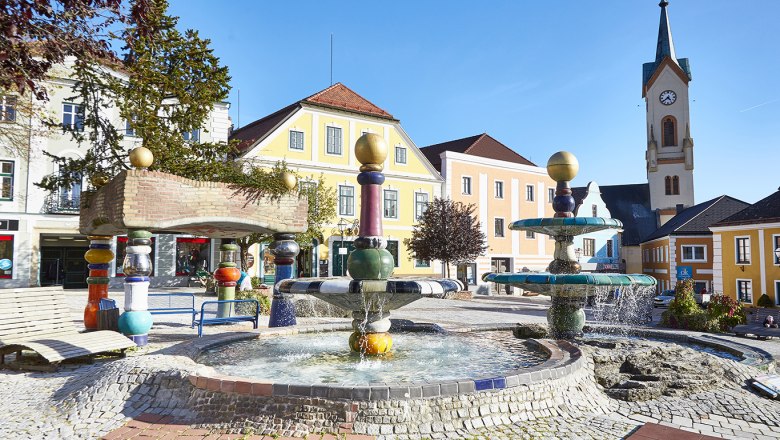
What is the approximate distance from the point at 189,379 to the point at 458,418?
2.67 metres

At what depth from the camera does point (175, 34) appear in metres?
13.6

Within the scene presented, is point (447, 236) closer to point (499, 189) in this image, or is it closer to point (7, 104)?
point (499, 189)

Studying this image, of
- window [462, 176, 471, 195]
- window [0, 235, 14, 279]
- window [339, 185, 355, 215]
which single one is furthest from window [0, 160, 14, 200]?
window [462, 176, 471, 195]

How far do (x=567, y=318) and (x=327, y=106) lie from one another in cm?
2398

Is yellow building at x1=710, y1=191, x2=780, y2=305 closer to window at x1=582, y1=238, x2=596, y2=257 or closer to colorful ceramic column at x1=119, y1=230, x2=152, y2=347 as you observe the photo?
window at x1=582, y1=238, x2=596, y2=257

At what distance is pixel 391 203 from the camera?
109 ft

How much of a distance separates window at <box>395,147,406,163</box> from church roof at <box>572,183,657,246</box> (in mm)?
22796

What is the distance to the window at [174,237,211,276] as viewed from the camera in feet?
95.1

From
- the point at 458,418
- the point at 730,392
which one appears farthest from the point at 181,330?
the point at 730,392

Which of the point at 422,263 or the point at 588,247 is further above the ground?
the point at 588,247

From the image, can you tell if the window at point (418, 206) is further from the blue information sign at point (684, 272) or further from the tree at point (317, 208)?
the blue information sign at point (684, 272)

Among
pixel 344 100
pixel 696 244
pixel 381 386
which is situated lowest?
pixel 381 386

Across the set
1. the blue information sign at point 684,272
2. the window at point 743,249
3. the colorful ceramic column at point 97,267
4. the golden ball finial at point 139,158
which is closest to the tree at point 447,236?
the window at point 743,249

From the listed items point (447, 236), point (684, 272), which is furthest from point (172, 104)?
point (684, 272)
